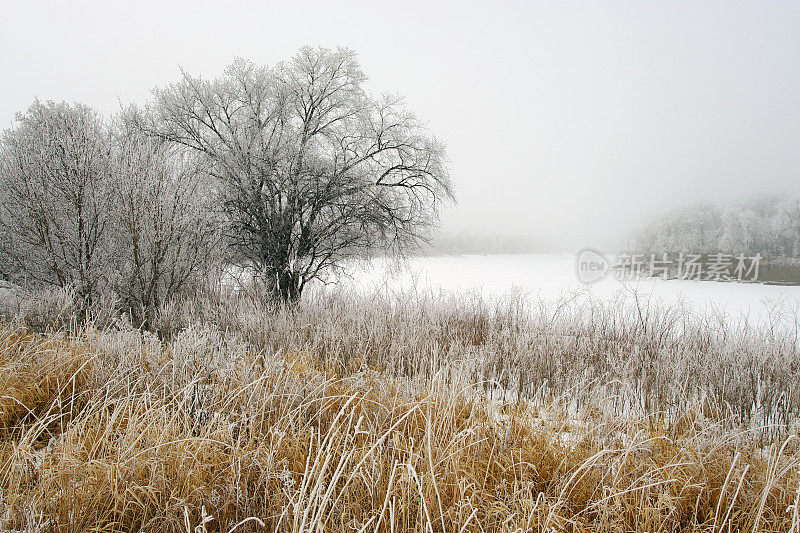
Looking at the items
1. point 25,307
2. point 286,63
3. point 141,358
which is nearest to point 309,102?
point 286,63

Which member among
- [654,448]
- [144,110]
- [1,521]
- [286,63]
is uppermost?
[286,63]

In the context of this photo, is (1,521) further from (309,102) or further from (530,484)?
(309,102)

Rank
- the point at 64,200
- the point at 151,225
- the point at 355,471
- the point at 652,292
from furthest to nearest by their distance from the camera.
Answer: the point at 652,292
the point at 151,225
the point at 64,200
the point at 355,471

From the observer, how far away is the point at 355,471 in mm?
1750

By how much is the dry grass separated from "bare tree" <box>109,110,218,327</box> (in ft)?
8.45

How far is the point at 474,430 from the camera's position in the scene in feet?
8.67

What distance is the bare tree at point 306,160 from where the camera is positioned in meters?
9.91

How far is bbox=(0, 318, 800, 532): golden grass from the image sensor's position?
180 centimetres

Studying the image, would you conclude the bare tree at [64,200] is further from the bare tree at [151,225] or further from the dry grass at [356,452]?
the dry grass at [356,452]

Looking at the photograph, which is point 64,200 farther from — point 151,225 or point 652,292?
point 652,292

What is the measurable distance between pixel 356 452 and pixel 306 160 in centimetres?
870

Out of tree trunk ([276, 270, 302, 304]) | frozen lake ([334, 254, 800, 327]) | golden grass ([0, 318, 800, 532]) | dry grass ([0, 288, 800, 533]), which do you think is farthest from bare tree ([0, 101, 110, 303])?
frozen lake ([334, 254, 800, 327])

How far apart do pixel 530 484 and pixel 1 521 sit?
93.4 inches

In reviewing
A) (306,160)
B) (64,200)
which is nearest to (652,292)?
(306,160)
